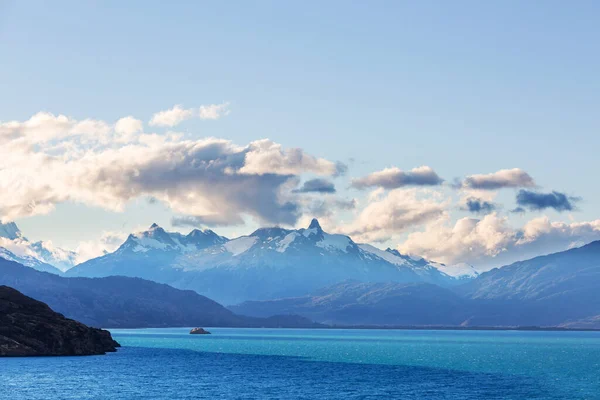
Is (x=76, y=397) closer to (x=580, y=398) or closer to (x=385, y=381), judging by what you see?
(x=385, y=381)

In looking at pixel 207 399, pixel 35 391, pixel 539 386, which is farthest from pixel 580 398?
pixel 35 391

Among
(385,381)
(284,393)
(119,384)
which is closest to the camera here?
(284,393)

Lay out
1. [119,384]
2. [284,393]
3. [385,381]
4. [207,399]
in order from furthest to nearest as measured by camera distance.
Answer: [385,381] < [119,384] < [284,393] < [207,399]

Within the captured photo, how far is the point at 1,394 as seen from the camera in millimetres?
148500

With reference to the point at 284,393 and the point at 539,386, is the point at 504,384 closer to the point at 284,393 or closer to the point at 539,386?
the point at 539,386

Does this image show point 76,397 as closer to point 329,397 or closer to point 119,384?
point 119,384

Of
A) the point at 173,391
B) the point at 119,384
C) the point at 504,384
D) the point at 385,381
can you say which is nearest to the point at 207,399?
the point at 173,391

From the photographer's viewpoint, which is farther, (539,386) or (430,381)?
(430,381)

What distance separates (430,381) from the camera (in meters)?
181

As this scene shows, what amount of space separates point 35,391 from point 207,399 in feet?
110

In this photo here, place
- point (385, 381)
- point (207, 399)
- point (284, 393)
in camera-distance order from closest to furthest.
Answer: point (207, 399) → point (284, 393) → point (385, 381)

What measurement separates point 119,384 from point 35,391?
18.7 meters

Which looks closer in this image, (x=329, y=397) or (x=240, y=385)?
(x=329, y=397)

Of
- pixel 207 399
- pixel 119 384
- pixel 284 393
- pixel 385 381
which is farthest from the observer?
pixel 385 381
